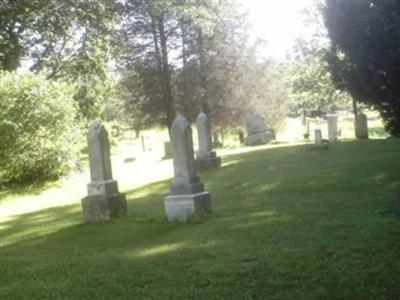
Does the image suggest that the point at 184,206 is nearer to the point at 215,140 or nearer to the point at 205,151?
the point at 205,151

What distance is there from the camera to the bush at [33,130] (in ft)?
62.5

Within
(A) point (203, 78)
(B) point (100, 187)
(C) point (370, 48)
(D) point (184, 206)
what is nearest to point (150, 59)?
(A) point (203, 78)

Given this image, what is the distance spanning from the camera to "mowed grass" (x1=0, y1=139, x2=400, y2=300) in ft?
20.1

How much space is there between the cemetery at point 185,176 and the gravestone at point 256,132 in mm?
84

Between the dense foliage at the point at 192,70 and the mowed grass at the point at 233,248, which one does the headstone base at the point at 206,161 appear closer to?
the mowed grass at the point at 233,248

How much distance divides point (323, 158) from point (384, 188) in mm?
6750

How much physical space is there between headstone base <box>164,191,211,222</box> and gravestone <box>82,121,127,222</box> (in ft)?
4.42

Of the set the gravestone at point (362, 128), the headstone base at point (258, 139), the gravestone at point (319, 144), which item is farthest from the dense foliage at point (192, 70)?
the gravestone at point (362, 128)

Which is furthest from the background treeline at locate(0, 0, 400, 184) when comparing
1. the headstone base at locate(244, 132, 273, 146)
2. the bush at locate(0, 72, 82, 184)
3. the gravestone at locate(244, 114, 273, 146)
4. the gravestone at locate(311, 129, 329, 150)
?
the headstone base at locate(244, 132, 273, 146)

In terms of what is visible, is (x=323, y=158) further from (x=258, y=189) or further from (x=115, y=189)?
(x=115, y=189)

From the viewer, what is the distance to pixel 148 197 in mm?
15016

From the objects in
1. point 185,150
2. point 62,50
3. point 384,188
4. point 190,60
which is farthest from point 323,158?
point 62,50

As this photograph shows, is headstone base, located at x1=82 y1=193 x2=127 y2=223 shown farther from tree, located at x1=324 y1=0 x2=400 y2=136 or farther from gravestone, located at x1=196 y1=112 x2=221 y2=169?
tree, located at x1=324 y1=0 x2=400 y2=136

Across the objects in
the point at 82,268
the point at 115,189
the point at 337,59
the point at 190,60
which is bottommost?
the point at 82,268
